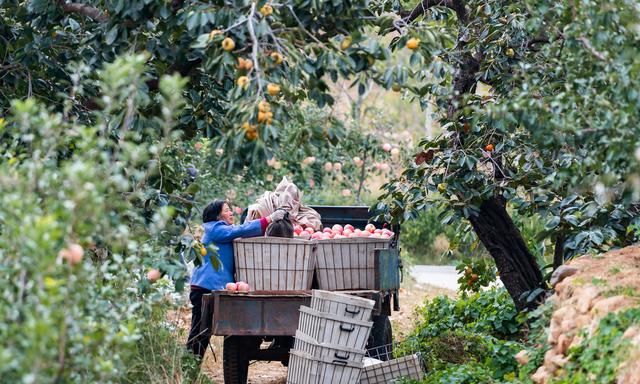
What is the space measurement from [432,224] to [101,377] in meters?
15.2

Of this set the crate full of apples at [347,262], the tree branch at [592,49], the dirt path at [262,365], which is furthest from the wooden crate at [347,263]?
the tree branch at [592,49]

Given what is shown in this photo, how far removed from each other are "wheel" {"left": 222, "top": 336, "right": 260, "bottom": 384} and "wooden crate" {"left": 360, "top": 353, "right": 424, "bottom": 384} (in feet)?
3.29

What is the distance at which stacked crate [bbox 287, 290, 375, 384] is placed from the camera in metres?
7.89

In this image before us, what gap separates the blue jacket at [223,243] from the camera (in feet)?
28.4

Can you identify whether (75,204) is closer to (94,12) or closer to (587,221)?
(94,12)

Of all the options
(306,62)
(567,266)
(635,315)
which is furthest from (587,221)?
(306,62)

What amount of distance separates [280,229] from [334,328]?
1.07m

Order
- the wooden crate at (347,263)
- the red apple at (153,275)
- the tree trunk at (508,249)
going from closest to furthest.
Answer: the red apple at (153,275), the wooden crate at (347,263), the tree trunk at (508,249)

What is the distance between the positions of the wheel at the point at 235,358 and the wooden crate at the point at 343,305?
98cm

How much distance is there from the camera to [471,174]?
8469 millimetres

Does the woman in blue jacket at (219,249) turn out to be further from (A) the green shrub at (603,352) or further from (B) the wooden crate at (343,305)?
(A) the green shrub at (603,352)

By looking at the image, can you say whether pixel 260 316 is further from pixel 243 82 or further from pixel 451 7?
pixel 451 7

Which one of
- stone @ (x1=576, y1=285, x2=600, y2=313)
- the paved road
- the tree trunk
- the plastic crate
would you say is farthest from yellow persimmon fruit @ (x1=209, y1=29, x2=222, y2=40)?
the paved road

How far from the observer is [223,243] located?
873cm
